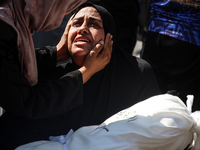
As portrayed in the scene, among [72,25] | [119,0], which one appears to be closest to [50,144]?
[72,25]

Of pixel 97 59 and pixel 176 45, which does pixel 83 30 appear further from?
pixel 176 45

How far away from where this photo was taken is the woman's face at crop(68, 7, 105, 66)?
1916mm

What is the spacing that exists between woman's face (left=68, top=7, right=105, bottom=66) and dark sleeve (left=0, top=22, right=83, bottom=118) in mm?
402

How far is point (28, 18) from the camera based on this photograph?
1.35 metres

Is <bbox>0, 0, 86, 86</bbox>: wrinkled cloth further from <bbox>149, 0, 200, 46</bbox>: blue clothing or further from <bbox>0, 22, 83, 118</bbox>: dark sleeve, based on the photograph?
<bbox>149, 0, 200, 46</bbox>: blue clothing

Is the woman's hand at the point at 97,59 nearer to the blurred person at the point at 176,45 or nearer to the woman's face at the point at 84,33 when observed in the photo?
the woman's face at the point at 84,33

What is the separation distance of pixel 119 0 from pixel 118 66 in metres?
1.19

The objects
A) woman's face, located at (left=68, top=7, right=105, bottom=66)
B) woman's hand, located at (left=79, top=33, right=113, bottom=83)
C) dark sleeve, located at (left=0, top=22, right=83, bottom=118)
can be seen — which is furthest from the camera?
woman's face, located at (left=68, top=7, right=105, bottom=66)

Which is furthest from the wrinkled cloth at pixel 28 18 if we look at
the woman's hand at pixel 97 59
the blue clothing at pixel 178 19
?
the blue clothing at pixel 178 19

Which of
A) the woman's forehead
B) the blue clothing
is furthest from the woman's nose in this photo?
the blue clothing

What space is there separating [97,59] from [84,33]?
294 mm

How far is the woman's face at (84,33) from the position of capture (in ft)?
6.29

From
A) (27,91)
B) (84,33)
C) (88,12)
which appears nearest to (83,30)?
(84,33)

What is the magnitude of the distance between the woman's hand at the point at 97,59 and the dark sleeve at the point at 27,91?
0.10 meters
